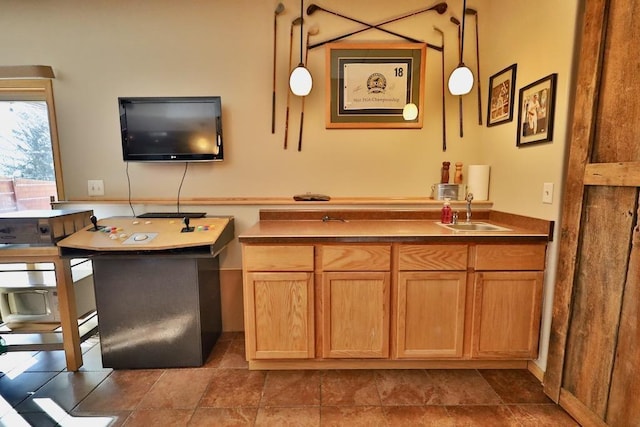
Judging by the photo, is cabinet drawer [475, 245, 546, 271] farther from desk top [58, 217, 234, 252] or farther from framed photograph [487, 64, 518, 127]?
desk top [58, 217, 234, 252]

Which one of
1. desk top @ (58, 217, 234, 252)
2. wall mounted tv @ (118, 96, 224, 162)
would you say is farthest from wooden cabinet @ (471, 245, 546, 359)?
wall mounted tv @ (118, 96, 224, 162)

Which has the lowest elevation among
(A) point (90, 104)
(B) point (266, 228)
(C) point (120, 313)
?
(C) point (120, 313)

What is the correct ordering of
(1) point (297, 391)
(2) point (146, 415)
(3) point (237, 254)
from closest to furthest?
(2) point (146, 415), (1) point (297, 391), (3) point (237, 254)

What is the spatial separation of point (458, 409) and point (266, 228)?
4.92 feet

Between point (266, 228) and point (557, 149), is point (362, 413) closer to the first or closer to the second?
point (266, 228)

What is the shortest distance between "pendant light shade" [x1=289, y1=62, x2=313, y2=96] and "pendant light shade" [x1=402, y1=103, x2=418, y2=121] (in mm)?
726

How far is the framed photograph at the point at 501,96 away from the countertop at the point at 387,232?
0.68 m

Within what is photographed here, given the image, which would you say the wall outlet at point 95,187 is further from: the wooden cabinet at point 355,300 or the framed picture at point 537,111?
the framed picture at point 537,111

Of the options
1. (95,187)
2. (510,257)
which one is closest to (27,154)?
(95,187)

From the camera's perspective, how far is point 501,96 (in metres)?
2.09

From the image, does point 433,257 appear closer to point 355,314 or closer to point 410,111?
point 355,314

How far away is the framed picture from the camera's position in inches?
65.8

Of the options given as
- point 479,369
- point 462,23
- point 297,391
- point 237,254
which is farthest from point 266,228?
point 462,23

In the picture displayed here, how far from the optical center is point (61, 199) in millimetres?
2369
